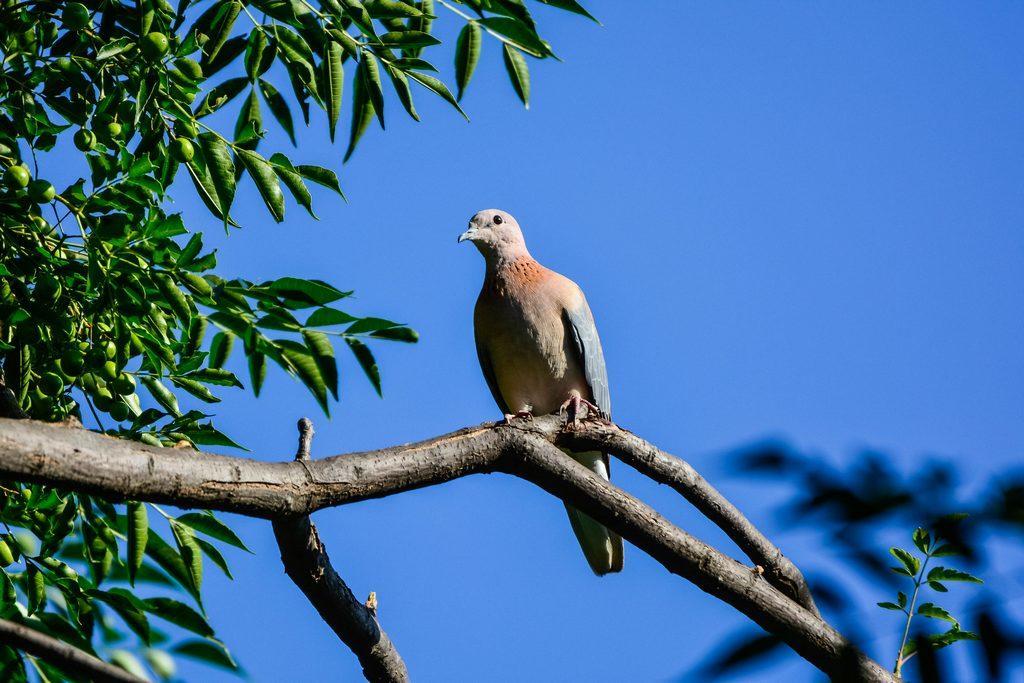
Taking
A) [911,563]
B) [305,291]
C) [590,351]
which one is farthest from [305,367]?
[590,351]

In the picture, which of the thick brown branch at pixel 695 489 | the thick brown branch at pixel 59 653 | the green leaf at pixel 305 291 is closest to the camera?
the thick brown branch at pixel 59 653

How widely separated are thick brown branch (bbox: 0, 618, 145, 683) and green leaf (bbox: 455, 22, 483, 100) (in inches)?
81.7

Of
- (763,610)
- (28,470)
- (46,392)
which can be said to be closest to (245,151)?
(46,392)

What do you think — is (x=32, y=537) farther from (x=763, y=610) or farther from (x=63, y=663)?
(x=763, y=610)

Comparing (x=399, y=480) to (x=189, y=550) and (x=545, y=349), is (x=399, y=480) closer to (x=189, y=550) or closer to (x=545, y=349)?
(x=189, y=550)

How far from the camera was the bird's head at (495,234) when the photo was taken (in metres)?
5.86

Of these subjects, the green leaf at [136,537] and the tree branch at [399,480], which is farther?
the green leaf at [136,537]

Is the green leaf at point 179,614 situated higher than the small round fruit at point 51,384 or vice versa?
the small round fruit at point 51,384

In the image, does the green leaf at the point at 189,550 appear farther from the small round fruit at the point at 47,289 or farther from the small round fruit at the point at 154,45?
the small round fruit at the point at 154,45

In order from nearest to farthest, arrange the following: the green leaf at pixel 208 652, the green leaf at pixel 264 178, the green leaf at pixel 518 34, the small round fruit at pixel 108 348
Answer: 1. the green leaf at pixel 208 652
2. the small round fruit at pixel 108 348
3. the green leaf at pixel 264 178
4. the green leaf at pixel 518 34

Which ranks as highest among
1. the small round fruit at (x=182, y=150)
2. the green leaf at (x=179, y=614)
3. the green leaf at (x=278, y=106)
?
the green leaf at (x=278, y=106)

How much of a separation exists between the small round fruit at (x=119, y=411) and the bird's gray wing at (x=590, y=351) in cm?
280

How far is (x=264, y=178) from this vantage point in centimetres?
298

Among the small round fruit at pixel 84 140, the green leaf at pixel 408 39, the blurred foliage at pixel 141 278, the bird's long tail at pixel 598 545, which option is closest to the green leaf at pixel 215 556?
the blurred foliage at pixel 141 278
